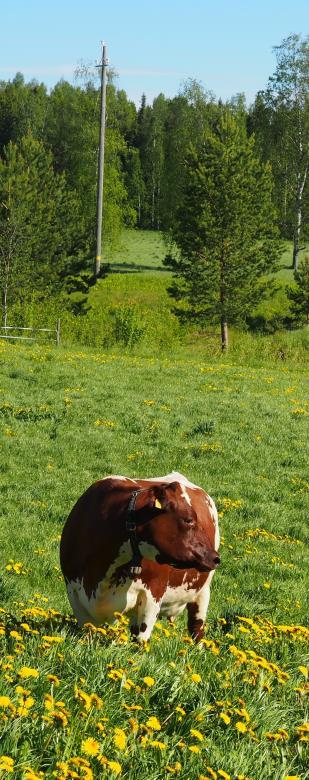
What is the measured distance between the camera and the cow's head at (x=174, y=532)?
5.33m

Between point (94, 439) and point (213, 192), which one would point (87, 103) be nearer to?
point (213, 192)

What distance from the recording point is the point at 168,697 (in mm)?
4398

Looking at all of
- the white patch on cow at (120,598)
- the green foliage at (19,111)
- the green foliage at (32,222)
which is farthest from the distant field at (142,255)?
the white patch on cow at (120,598)

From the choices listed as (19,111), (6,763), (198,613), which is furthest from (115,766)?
(19,111)

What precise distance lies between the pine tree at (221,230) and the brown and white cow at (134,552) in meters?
Result: 39.3

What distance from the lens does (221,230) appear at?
45.2 m

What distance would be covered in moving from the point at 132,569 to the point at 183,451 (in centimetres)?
1046

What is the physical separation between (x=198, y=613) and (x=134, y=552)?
4.86 ft

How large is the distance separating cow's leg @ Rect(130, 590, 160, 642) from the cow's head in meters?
0.46

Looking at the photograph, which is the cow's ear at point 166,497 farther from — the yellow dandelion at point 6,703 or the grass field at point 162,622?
the yellow dandelion at point 6,703

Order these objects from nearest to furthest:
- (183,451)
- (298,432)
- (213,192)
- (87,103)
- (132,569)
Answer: (132,569) < (183,451) < (298,432) < (213,192) < (87,103)

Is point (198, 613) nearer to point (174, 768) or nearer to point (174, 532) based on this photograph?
point (174, 532)

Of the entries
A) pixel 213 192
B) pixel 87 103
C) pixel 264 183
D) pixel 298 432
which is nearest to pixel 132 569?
pixel 298 432

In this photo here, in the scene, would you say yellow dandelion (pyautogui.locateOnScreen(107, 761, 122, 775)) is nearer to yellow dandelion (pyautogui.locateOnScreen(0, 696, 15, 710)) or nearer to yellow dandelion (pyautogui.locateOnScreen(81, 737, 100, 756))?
yellow dandelion (pyautogui.locateOnScreen(81, 737, 100, 756))
